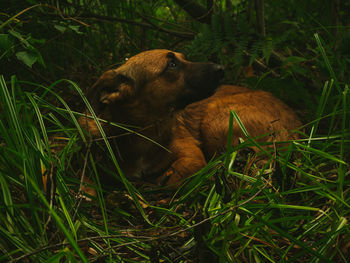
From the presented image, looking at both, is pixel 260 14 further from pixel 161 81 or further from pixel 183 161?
pixel 183 161

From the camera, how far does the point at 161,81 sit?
299 cm

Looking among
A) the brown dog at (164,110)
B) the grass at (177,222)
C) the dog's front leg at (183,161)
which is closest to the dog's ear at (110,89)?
the brown dog at (164,110)

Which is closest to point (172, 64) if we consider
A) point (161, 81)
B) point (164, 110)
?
point (161, 81)

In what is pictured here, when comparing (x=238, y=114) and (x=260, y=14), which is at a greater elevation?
(x=260, y=14)

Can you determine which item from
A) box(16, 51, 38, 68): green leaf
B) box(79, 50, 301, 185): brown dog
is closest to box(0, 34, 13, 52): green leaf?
box(16, 51, 38, 68): green leaf

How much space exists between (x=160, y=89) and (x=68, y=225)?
1.63m

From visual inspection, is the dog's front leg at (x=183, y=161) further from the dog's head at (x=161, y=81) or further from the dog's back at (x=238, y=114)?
the dog's head at (x=161, y=81)

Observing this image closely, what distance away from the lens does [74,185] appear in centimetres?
210

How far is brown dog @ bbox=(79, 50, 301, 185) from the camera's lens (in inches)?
112

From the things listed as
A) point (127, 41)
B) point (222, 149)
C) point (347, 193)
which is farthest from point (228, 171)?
point (127, 41)

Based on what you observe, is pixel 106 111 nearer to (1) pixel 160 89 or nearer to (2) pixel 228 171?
(1) pixel 160 89

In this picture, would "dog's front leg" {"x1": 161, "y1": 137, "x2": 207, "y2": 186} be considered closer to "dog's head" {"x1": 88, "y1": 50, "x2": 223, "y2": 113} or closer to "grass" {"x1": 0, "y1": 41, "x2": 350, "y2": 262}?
"dog's head" {"x1": 88, "y1": 50, "x2": 223, "y2": 113}

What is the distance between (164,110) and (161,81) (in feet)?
0.80

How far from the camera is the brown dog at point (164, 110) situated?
9.34 ft
